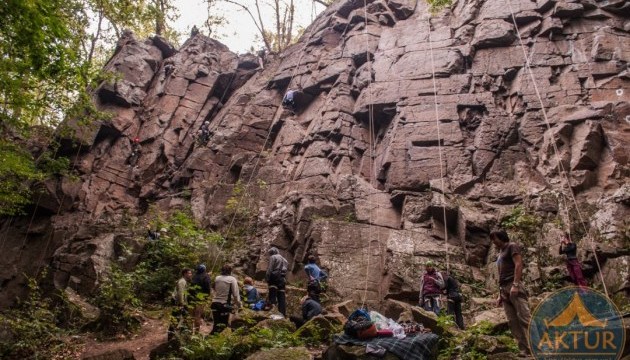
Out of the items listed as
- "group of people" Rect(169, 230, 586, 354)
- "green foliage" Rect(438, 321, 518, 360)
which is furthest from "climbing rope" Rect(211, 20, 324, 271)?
"green foliage" Rect(438, 321, 518, 360)

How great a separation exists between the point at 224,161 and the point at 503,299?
15.2 m

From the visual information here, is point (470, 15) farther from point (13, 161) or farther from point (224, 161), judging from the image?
point (13, 161)

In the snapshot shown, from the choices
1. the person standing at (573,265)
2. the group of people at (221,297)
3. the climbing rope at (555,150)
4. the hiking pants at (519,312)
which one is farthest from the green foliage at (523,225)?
the hiking pants at (519,312)

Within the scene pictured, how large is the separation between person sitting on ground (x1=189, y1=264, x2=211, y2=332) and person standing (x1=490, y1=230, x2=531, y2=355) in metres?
5.13

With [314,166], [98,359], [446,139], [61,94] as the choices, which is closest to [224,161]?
[314,166]

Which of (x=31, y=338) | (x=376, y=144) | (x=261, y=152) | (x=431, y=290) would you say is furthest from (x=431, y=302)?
(x=261, y=152)

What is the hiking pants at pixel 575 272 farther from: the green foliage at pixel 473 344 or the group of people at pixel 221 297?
the group of people at pixel 221 297

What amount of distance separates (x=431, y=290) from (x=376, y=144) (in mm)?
8501

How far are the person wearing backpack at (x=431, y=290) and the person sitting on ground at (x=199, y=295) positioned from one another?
439 centimetres

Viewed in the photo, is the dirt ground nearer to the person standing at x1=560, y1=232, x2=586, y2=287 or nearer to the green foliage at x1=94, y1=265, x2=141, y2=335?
the green foliage at x1=94, y1=265, x2=141, y2=335

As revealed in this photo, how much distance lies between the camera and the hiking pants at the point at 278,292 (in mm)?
9398

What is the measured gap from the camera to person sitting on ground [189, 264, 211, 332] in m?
8.47

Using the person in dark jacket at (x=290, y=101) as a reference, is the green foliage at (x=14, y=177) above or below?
below

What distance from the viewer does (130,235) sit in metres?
14.5
